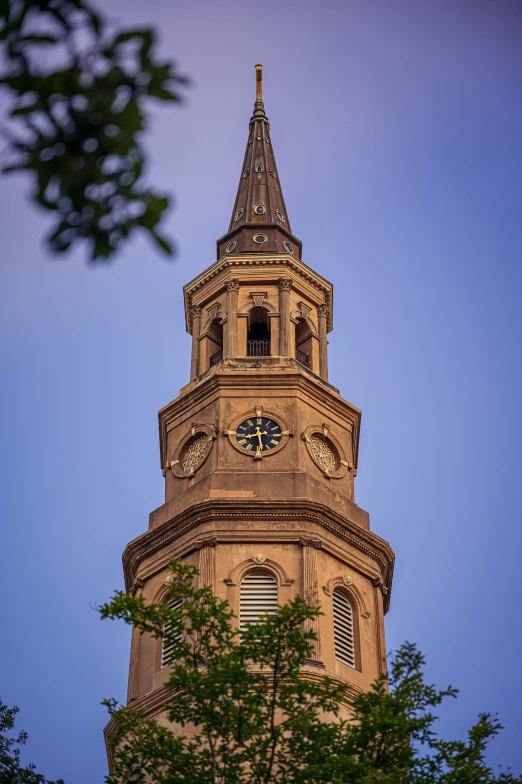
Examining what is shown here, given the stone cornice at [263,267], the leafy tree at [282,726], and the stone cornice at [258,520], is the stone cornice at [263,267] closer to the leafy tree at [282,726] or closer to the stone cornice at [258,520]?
the stone cornice at [258,520]

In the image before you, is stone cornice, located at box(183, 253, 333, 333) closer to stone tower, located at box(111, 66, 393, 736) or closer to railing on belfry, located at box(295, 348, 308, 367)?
stone tower, located at box(111, 66, 393, 736)

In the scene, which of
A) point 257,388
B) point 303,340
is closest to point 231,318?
point 303,340

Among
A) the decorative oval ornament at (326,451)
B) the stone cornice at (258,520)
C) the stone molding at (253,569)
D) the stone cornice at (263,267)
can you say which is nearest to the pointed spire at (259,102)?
the stone cornice at (263,267)

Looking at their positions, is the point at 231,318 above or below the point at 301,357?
above

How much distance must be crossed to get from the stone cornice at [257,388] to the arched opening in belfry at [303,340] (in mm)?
2462

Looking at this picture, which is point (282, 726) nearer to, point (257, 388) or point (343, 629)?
point (343, 629)

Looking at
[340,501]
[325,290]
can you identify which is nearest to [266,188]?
[325,290]

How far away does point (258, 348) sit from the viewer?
53.3 m

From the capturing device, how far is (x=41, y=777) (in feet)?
90.8

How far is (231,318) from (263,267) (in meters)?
3.02

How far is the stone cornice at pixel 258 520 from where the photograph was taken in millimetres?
45344

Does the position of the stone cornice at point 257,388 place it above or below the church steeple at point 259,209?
below

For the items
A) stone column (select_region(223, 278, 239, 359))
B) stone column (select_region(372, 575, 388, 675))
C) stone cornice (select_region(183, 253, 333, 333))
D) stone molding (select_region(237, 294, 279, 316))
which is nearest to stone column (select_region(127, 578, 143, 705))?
→ stone column (select_region(372, 575, 388, 675))

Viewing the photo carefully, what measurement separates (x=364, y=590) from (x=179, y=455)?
7.94 m
